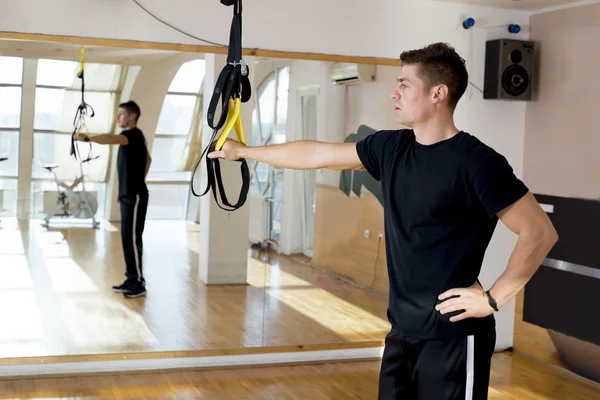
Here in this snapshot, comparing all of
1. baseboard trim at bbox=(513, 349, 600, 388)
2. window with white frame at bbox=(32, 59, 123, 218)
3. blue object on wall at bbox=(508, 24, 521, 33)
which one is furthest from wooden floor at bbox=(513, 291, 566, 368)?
Result: window with white frame at bbox=(32, 59, 123, 218)

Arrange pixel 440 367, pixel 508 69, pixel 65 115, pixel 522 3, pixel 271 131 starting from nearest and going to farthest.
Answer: pixel 440 367
pixel 65 115
pixel 271 131
pixel 522 3
pixel 508 69

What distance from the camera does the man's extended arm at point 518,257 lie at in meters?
2.35

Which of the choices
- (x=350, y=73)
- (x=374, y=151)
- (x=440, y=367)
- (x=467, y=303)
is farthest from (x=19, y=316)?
(x=467, y=303)

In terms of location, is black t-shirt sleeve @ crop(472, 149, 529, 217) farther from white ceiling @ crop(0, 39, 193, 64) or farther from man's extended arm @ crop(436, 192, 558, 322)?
white ceiling @ crop(0, 39, 193, 64)

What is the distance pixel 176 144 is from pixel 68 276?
3.62 ft

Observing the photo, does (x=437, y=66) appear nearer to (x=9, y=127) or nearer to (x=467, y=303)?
(x=467, y=303)

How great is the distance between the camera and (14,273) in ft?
15.8

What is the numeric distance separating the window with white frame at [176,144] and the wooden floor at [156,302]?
16 cm

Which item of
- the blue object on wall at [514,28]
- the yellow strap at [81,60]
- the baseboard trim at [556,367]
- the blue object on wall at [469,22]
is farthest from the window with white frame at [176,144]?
the baseboard trim at [556,367]

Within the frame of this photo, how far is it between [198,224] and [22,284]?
1.19 meters

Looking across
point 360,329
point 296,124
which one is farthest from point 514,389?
point 296,124

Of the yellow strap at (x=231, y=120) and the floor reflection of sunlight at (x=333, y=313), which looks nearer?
the yellow strap at (x=231, y=120)

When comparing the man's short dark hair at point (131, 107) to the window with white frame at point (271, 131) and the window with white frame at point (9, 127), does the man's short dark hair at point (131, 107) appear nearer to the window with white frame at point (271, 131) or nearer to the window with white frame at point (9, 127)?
the window with white frame at point (9, 127)

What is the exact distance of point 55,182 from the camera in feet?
16.1
